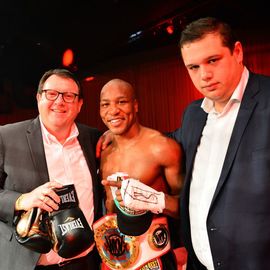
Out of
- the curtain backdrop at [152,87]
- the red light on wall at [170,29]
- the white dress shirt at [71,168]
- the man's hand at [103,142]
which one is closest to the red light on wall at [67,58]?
the curtain backdrop at [152,87]

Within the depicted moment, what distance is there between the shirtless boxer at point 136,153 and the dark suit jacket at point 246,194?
324 mm

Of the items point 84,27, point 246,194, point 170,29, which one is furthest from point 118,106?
point 84,27

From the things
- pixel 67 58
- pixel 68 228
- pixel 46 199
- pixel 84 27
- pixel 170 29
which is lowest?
pixel 68 228

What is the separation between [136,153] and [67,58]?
483 centimetres

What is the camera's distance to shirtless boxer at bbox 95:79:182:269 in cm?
165

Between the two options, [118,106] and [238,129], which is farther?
[118,106]

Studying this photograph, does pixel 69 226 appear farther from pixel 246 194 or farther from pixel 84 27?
pixel 84 27

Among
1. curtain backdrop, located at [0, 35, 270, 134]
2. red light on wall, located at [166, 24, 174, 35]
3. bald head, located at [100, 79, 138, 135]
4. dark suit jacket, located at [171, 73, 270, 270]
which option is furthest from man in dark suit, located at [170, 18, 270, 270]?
curtain backdrop, located at [0, 35, 270, 134]

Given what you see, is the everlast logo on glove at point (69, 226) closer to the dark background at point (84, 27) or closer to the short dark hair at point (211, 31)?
the short dark hair at point (211, 31)

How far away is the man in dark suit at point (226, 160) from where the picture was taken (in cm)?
124

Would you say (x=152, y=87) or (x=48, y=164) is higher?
(x=152, y=87)

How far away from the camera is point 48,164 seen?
1.59 meters

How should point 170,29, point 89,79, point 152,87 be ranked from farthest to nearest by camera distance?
point 89,79, point 152,87, point 170,29

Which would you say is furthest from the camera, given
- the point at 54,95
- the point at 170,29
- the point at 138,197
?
the point at 170,29
